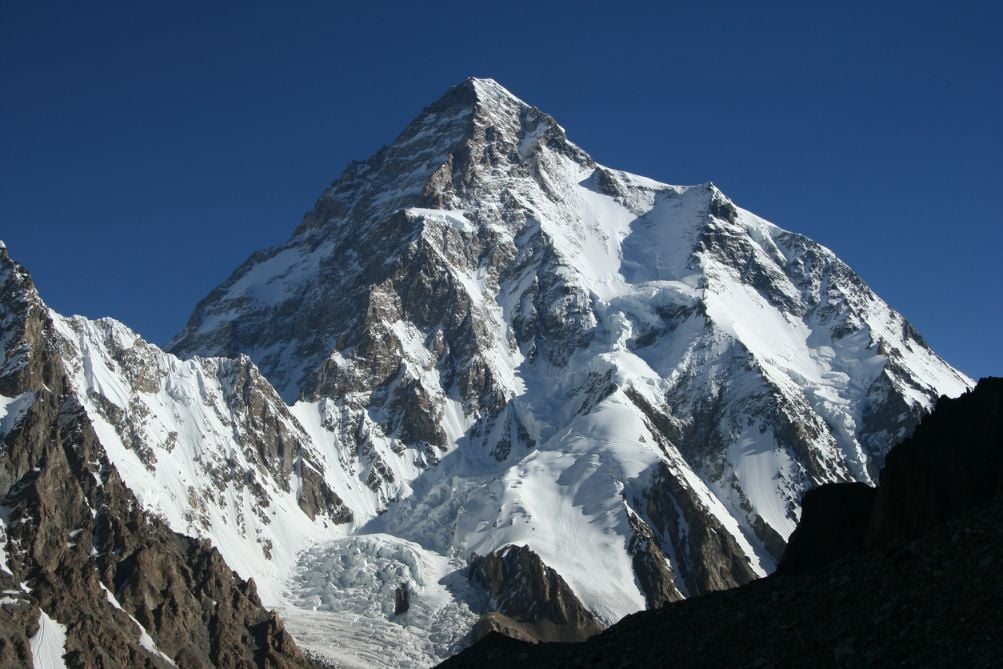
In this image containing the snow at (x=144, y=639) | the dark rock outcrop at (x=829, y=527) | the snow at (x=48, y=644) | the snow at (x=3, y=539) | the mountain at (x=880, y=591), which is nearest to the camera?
the mountain at (x=880, y=591)

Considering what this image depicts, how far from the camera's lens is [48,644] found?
17475 centimetres

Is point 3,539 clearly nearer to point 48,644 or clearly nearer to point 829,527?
point 48,644

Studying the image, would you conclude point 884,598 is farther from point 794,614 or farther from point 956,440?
point 956,440

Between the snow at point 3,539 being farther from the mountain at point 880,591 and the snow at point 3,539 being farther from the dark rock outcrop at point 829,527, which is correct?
the dark rock outcrop at point 829,527

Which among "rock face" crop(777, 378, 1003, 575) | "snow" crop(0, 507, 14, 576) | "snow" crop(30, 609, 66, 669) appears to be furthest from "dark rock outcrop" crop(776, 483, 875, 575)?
"snow" crop(0, 507, 14, 576)

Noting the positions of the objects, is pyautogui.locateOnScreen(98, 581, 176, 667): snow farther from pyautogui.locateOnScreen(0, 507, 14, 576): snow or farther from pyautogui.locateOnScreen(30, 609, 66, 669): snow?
pyautogui.locateOnScreen(0, 507, 14, 576): snow

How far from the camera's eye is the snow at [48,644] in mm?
170250

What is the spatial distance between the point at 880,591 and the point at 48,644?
162575mm

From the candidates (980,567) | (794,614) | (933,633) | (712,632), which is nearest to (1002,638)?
(933,633)

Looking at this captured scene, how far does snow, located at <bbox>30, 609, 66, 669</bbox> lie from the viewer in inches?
6703

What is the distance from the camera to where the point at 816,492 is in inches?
2591

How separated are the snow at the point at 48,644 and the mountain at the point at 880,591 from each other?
129 m

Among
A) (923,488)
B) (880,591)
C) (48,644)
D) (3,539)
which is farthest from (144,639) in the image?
(880,591)

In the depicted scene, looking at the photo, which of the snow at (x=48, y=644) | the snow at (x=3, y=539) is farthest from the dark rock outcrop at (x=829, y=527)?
the snow at (x=3, y=539)
